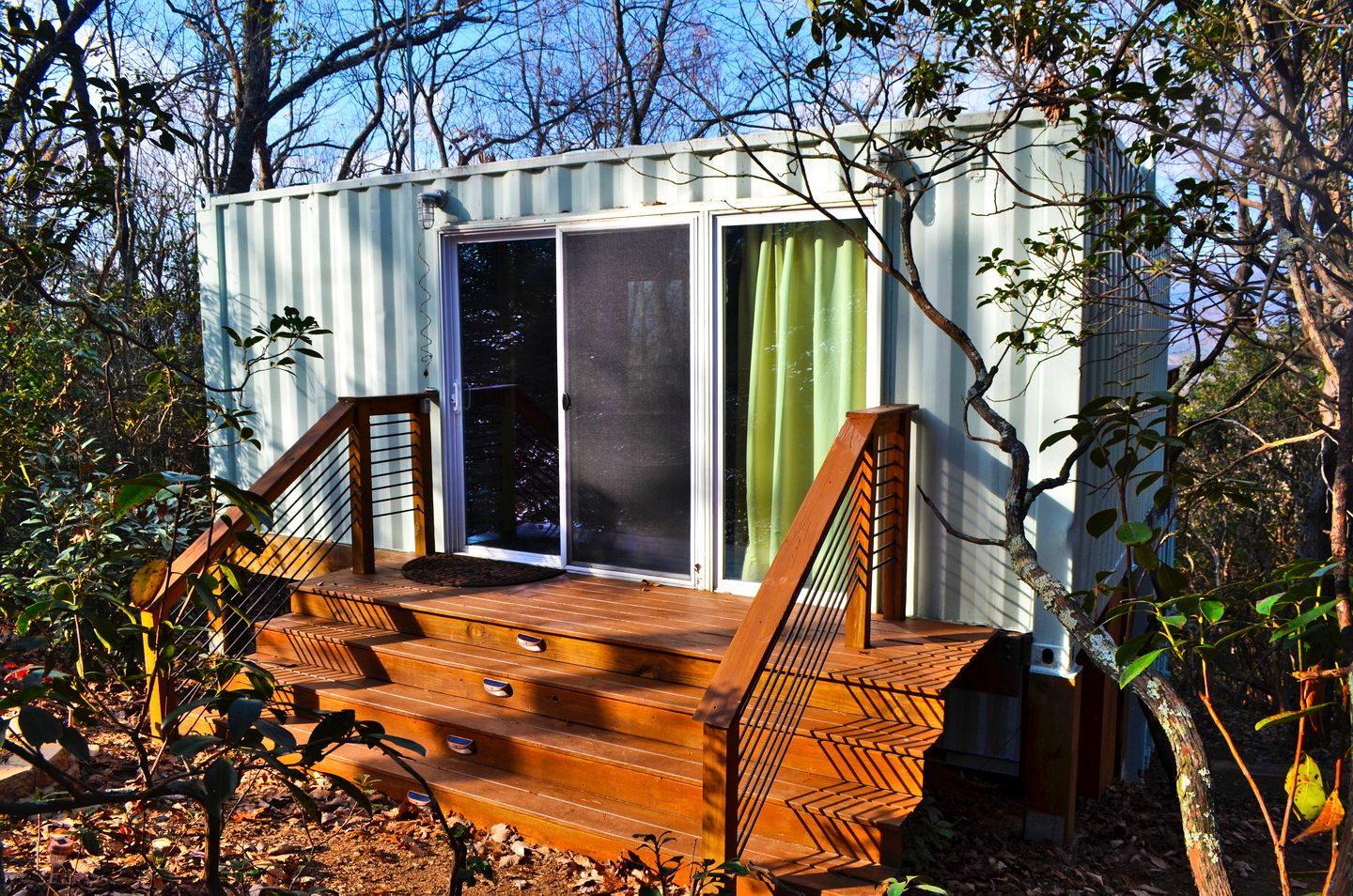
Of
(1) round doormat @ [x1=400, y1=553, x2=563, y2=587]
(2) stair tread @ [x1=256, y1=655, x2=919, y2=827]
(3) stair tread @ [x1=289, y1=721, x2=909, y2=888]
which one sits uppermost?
(1) round doormat @ [x1=400, y1=553, x2=563, y2=587]

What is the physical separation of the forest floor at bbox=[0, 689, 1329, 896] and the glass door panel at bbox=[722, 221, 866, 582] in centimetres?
141

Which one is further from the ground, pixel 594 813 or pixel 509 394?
pixel 509 394

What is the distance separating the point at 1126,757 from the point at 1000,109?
158 inches

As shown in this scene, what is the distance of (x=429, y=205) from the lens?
5441mm

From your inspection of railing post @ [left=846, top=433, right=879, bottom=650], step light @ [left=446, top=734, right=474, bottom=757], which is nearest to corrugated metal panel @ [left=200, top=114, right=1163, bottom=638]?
railing post @ [left=846, top=433, right=879, bottom=650]

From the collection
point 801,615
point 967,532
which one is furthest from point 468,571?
point 967,532

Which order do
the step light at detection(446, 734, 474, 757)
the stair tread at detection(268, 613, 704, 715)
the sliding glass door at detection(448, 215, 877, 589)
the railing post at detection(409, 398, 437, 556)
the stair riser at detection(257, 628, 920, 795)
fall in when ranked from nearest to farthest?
the stair riser at detection(257, 628, 920, 795) < the stair tread at detection(268, 613, 704, 715) < the step light at detection(446, 734, 474, 757) < the sliding glass door at detection(448, 215, 877, 589) < the railing post at detection(409, 398, 437, 556)

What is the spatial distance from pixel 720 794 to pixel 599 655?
1.25 metres

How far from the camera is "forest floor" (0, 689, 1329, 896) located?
3.25m

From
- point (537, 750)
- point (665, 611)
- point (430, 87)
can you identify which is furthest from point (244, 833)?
point (430, 87)

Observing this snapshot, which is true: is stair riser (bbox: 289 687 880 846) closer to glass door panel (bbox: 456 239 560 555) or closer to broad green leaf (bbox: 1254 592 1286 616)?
glass door panel (bbox: 456 239 560 555)

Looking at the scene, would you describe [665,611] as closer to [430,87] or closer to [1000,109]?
[1000,109]

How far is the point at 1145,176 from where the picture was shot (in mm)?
4965

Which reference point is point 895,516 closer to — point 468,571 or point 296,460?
point 468,571
